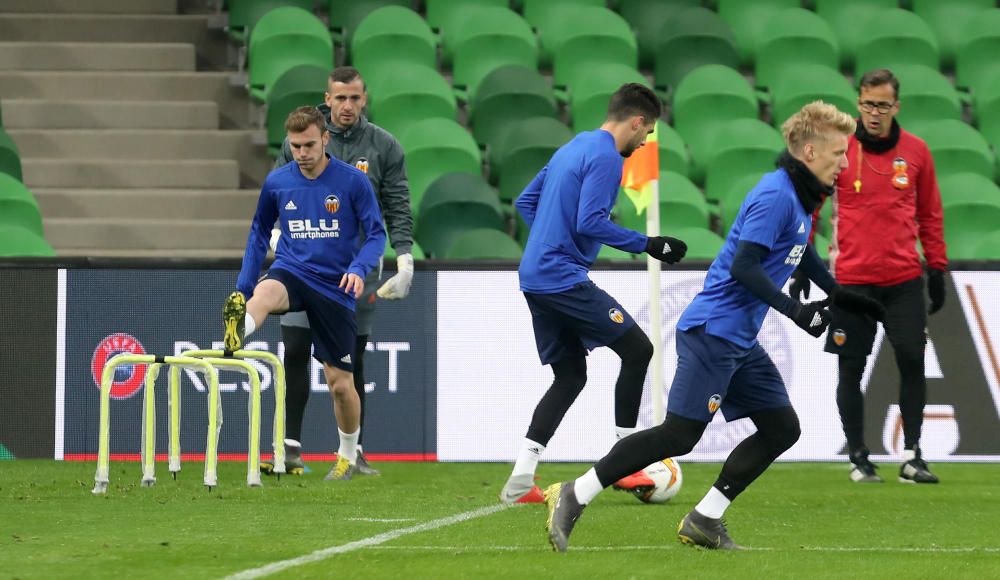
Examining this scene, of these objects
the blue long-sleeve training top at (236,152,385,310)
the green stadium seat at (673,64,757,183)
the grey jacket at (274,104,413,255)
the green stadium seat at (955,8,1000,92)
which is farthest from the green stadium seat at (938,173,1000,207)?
the blue long-sleeve training top at (236,152,385,310)

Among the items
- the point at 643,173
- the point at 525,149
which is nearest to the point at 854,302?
the point at 643,173

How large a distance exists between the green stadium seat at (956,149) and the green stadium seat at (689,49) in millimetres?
2084

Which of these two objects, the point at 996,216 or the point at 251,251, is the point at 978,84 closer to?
the point at 996,216

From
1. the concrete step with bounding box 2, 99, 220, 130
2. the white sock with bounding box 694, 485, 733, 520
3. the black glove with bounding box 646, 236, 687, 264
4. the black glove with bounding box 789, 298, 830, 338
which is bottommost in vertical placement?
the white sock with bounding box 694, 485, 733, 520

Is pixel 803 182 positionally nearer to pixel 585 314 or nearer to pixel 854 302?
pixel 854 302

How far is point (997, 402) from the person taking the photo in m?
10.6

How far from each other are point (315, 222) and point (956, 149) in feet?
22.6

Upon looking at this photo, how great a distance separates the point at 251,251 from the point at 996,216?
21.8 feet

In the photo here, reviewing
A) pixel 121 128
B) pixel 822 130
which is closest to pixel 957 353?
pixel 822 130

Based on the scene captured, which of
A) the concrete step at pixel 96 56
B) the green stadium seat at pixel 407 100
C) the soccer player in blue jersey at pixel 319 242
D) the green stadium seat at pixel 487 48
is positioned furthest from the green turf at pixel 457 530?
the concrete step at pixel 96 56

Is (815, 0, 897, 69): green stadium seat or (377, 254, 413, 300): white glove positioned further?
(815, 0, 897, 69): green stadium seat

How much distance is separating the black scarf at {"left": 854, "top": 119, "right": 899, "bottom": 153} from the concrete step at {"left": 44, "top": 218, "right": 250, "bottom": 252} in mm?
5459

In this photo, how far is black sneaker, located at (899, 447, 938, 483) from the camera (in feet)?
29.9

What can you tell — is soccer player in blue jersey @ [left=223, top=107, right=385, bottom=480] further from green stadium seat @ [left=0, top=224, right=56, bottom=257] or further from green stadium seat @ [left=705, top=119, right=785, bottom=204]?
green stadium seat @ [left=705, top=119, right=785, bottom=204]
